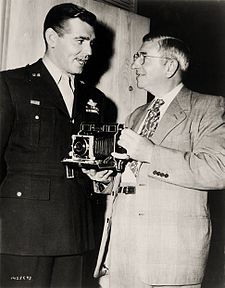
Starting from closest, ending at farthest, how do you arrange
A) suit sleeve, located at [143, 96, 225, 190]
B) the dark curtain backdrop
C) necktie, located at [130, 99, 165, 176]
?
suit sleeve, located at [143, 96, 225, 190] < necktie, located at [130, 99, 165, 176] < the dark curtain backdrop

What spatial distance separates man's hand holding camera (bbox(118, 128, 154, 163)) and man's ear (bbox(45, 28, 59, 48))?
1.46 feet

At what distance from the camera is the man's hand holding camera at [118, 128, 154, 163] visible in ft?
4.38

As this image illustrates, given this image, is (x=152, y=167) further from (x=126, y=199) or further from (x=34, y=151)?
(x=34, y=151)

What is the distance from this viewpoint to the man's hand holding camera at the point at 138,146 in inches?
52.6

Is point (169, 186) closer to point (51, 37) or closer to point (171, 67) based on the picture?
point (171, 67)

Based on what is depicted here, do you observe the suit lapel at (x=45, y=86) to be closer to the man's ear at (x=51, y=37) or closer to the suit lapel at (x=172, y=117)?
the man's ear at (x=51, y=37)

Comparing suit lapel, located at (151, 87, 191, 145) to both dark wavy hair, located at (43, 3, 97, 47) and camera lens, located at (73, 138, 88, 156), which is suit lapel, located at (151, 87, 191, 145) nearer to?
camera lens, located at (73, 138, 88, 156)

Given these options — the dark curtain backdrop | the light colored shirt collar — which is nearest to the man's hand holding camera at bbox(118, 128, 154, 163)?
the light colored shirt collar

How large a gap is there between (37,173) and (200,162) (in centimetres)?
52

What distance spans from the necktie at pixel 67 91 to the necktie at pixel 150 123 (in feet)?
0.89

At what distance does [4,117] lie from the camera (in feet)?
4.57

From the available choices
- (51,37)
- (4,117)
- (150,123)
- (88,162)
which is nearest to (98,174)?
(88,162)

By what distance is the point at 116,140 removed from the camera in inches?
55.6

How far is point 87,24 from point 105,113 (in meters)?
0.38
